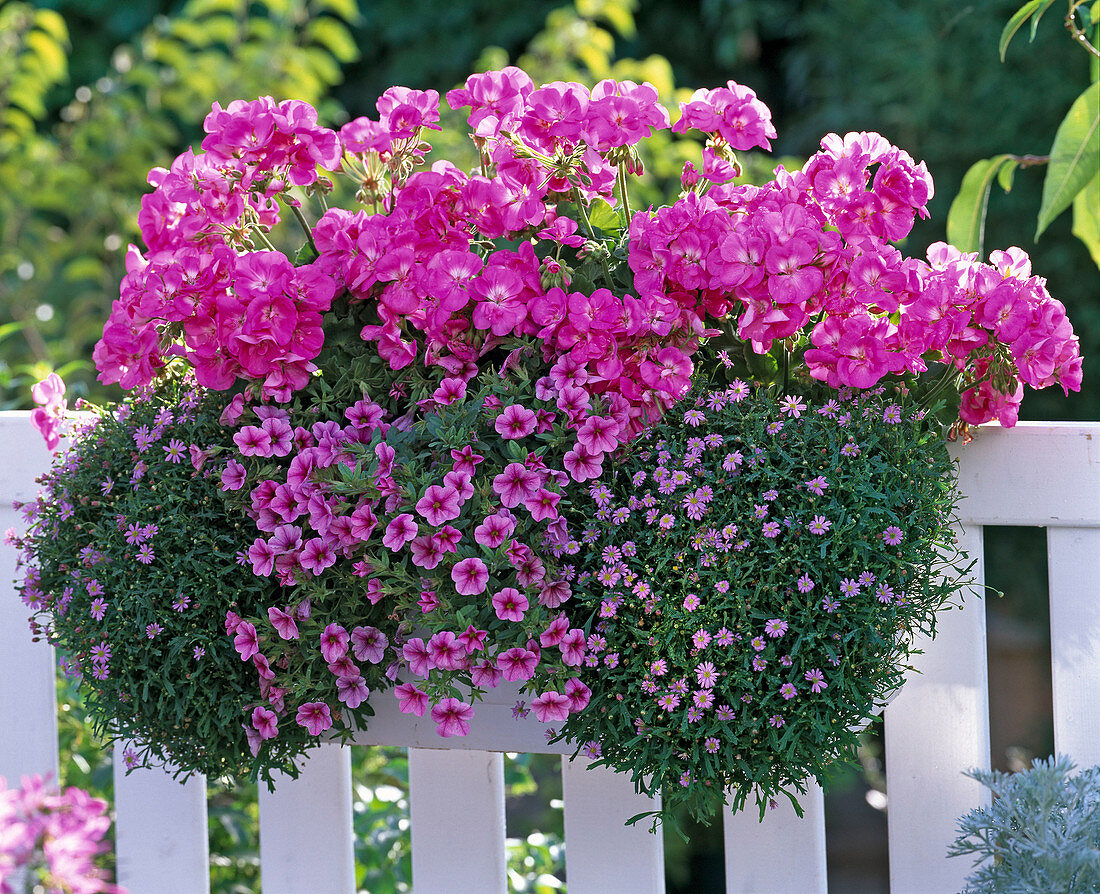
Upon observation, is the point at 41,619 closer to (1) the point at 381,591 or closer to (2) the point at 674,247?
(1) the point at 381,591

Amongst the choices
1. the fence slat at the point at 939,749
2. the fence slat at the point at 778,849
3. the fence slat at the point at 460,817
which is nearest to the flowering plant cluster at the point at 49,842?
the fence slat at the point at 460,817

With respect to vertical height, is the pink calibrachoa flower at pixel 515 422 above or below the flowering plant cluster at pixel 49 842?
above

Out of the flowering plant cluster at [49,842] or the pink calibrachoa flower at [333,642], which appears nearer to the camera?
the flowering plant cluster at [49,842]

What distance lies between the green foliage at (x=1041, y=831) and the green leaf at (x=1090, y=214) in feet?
2.40

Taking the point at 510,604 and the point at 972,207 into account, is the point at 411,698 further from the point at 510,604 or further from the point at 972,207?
the point at 972,207

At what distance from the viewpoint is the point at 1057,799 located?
98cm

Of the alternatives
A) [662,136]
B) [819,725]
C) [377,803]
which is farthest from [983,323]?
[662,136]

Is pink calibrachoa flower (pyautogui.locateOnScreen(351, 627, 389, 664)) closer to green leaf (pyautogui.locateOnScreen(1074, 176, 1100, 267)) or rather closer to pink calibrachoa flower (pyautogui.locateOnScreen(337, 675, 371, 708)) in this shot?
pink calibrachoa flower (pyautogui.locateOnScreen(337, 675, 371, 708))

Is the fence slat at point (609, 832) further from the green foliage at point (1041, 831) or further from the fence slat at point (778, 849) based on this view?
the green foliage at point (1041, 831)

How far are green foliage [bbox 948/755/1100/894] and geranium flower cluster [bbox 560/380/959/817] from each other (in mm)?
138

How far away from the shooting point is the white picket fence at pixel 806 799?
123 cm

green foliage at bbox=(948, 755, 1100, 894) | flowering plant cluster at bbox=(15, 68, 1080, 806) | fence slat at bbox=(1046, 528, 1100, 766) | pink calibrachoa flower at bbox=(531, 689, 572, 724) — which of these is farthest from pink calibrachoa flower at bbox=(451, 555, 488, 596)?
fence slat at bbox=(1046, 528, 1100, 766)

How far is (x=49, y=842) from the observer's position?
0.64 m

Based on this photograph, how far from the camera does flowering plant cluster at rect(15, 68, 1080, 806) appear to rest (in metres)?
0.99
